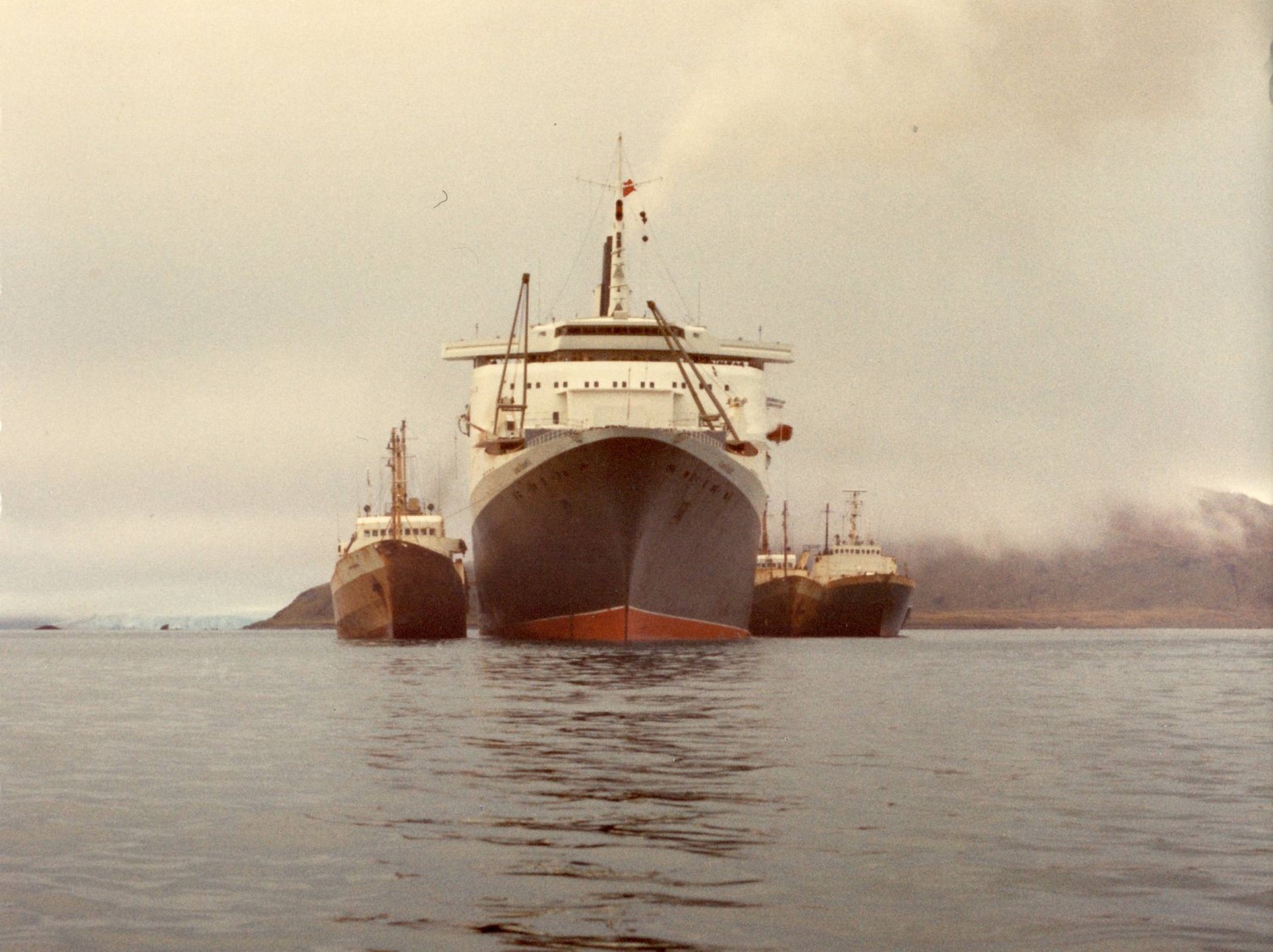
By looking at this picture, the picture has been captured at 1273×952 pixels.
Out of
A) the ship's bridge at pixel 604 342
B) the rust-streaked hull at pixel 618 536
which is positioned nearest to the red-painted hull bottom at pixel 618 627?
the rust-streaked hull at pixel 618 536

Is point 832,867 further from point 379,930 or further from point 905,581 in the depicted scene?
point 905,581

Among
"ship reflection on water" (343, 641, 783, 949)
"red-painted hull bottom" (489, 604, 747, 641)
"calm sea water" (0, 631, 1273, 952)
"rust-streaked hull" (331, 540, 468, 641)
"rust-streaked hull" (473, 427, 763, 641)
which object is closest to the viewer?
"calm sea water" (0, 631, 1273, 952)

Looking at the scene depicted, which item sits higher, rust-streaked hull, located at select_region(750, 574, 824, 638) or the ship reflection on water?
rust-streaked hull, located at select_region(750, 574, 824, 638)

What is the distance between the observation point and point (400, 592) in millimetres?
83438

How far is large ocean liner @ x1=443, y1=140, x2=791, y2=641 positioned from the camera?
209ft

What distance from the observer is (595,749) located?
22.2 m

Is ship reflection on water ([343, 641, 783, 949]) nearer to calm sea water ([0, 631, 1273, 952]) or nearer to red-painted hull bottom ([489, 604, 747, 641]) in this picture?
calm sea water ([0, 631, 1273, 952])

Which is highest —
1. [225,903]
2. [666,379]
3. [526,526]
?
[666,379]

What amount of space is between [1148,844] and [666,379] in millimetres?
65315

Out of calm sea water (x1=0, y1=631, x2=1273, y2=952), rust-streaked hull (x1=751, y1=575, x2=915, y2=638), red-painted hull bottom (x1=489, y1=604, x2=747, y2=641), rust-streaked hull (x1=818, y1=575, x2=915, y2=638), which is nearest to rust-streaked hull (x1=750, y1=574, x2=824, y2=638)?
rust-streaked hull (x1=751, y1=575, x2=915, y2=638)

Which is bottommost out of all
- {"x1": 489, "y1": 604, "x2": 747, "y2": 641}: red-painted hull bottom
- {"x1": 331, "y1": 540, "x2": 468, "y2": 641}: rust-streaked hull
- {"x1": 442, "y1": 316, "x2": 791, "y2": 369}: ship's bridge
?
{"x1": 489, "y1": 604, "x2": 747, "y2": 641}: red-painted hull bottom

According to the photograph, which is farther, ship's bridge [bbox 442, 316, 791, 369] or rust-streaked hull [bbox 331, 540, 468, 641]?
rust-streaked hull [bbox 331, 540, 468, 641]

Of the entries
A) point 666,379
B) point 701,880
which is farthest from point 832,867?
point 666,379

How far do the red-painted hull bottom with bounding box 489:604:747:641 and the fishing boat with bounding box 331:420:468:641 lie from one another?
1157 cm
